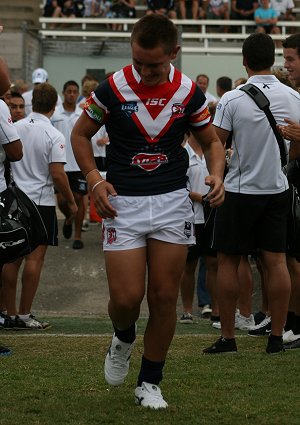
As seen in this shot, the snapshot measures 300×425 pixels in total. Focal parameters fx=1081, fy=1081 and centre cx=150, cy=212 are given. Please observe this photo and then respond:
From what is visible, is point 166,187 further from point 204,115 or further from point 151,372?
point 151,372

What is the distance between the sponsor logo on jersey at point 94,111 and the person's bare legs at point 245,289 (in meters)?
4.31

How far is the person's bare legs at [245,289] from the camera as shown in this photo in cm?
964

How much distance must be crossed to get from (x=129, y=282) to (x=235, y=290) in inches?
91.8

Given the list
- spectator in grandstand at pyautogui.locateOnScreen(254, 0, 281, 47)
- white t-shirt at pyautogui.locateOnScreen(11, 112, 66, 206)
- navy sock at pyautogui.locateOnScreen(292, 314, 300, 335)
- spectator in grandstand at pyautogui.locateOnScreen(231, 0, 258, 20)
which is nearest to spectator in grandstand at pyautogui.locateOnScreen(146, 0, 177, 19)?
spectator in grandstand at pyautogui.locateOnScreen(231, 0, 258, 20)

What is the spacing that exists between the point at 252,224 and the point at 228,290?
501mm

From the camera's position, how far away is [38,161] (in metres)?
10.0

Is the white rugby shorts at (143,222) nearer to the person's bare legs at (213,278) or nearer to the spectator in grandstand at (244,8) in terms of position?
the person's bare legs at (213,278)

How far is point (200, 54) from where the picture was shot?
73.6 ft

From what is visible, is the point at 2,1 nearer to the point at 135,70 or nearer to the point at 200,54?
the point at 200,54

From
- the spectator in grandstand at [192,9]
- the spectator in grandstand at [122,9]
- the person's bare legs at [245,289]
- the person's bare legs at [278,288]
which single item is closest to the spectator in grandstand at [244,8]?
the spectator in grandstand at [192,9]

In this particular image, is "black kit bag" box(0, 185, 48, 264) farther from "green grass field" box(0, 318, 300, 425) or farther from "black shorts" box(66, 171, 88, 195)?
"black shorts" box(66, 171, 88, 195)

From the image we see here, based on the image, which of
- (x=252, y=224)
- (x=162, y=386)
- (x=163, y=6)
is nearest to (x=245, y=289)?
(x=252, y=224)

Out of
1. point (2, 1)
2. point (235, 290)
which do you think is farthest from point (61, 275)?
point (2, 1)

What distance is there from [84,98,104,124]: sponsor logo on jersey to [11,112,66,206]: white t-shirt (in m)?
4.38
